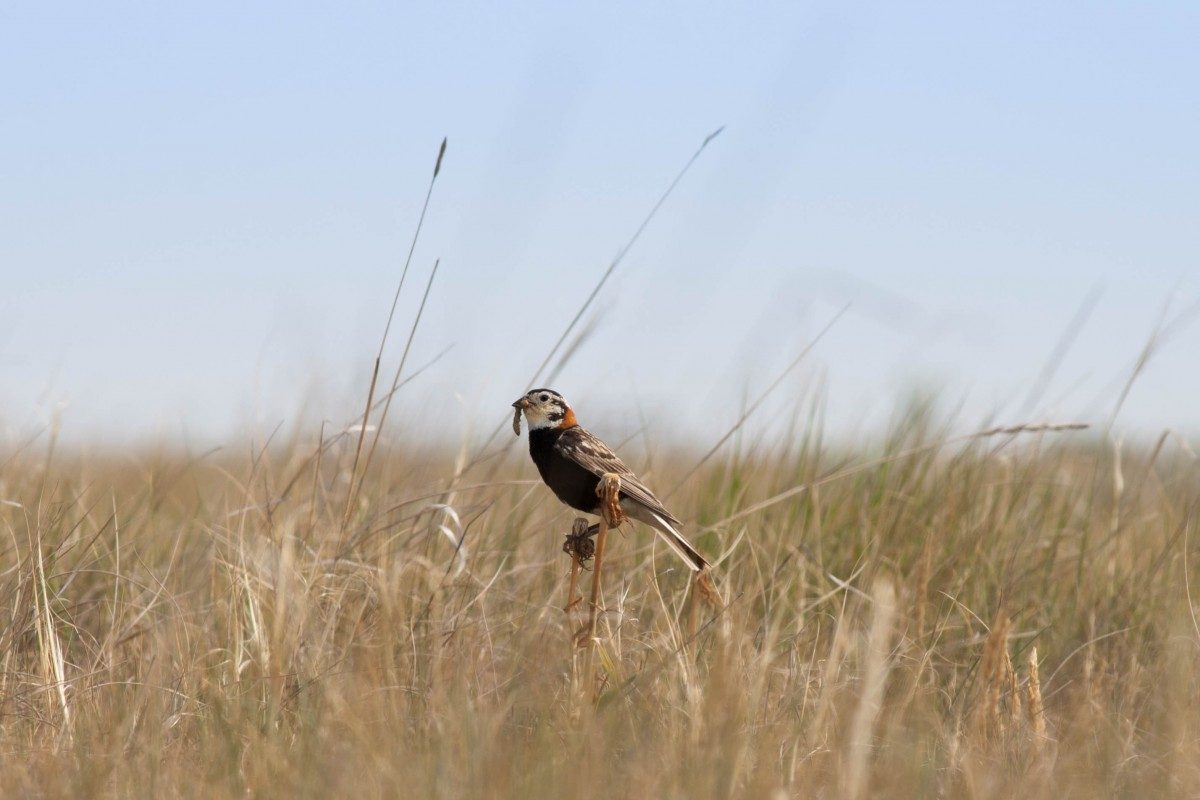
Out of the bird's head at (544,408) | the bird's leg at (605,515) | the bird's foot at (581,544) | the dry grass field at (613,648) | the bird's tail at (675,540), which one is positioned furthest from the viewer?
the bird's head at (544,408)

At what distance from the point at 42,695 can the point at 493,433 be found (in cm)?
174

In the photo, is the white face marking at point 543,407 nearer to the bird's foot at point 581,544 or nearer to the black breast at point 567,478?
the black breast at point 567,478

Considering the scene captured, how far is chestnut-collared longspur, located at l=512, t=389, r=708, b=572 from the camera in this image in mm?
3531

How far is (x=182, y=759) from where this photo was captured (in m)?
3.45

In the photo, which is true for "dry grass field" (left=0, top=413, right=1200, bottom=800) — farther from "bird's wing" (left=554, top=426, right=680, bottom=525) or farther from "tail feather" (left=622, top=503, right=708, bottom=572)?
"bird's wing" (left=554, top=426, right=680, bottom=525)

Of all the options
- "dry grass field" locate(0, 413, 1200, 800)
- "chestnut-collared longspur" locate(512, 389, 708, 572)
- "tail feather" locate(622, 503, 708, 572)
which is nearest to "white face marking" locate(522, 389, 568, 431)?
"chestnut-collared longspur" locate(512, 389, 708, 572)

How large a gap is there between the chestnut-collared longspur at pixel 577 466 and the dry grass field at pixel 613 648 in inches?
12.4

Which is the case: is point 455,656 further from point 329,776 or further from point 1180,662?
point 1180,662

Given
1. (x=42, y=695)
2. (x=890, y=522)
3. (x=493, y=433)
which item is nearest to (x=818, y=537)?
(x=890, y=522)

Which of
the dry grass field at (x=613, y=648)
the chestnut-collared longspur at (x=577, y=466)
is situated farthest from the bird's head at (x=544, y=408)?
the dry grass field at (x=613, y=648)

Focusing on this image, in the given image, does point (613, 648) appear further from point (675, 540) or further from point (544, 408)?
point (544, 408)

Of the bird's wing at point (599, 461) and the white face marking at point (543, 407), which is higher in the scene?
the white face marking at point (543, 407)

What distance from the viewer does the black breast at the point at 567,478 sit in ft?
11.5

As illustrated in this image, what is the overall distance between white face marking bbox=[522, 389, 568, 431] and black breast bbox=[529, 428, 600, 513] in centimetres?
10
